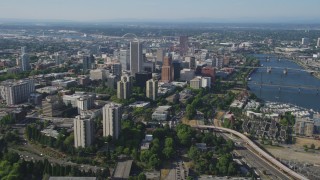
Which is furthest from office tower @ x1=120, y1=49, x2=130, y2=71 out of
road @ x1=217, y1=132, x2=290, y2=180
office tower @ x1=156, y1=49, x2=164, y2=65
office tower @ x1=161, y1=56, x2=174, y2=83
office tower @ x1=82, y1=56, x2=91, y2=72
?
road @ x1=217, y1=132, x2=290, y2=180

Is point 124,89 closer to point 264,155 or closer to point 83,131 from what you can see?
point 83,131

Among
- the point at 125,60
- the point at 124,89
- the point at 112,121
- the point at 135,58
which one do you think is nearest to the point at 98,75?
the point at 135,58

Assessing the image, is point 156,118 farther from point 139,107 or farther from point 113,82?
point 113,82

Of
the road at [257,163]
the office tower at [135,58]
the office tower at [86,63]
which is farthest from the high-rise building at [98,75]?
the road at [257,163]

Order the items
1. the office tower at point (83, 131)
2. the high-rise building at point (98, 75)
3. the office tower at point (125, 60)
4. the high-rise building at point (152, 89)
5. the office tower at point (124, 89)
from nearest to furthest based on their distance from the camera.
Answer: the office tower at point (83, 131)
the office tower at point (124, 89)
the high-rise building at point (152, 89)
the high-rise building at point (98, 75)
the office tower at point (125, 60)

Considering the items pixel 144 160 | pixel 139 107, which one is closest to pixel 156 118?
pixel 139 107

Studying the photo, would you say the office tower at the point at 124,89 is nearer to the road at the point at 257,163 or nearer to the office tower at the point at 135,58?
the office tower at the point at 135,58
